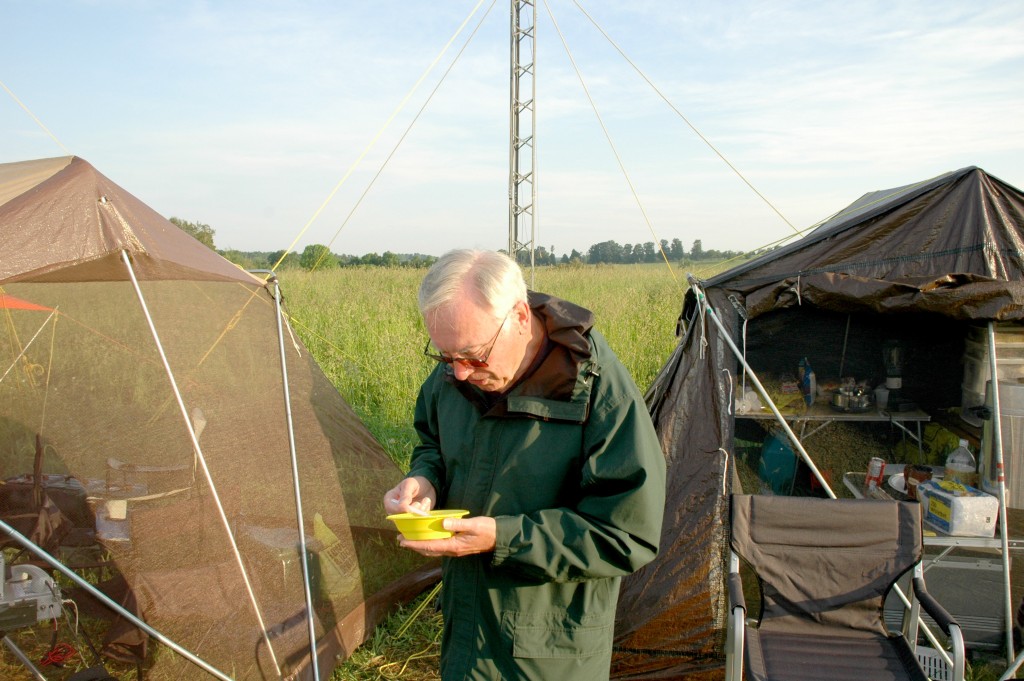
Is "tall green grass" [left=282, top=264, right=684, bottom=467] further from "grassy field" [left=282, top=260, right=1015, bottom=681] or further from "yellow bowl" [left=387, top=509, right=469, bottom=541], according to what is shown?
"yellow bowl" [left=387, top=509, right=469, bottom=541]

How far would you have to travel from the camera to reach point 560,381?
60.4 inches

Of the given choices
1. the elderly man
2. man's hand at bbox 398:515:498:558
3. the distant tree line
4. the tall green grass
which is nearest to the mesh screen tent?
the tall green grass

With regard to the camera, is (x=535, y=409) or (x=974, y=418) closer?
(x=535, y=409)

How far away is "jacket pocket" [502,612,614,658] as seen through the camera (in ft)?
5.10

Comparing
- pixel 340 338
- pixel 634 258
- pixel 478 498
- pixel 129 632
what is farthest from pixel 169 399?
pixel 634 258

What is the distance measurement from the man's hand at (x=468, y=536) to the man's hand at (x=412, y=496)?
0.14 meters

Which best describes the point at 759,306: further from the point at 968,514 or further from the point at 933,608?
the point at 933,608

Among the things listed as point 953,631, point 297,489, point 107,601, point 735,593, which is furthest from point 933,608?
point 107,601

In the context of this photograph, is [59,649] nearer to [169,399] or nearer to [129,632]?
[129,632]

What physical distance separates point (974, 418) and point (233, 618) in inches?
126

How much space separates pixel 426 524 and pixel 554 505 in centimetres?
27

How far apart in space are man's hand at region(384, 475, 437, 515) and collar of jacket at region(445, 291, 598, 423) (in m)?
0.26

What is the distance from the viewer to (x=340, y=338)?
7535mm

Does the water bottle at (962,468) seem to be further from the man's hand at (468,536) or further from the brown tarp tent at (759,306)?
the man's hand at (468,536)
